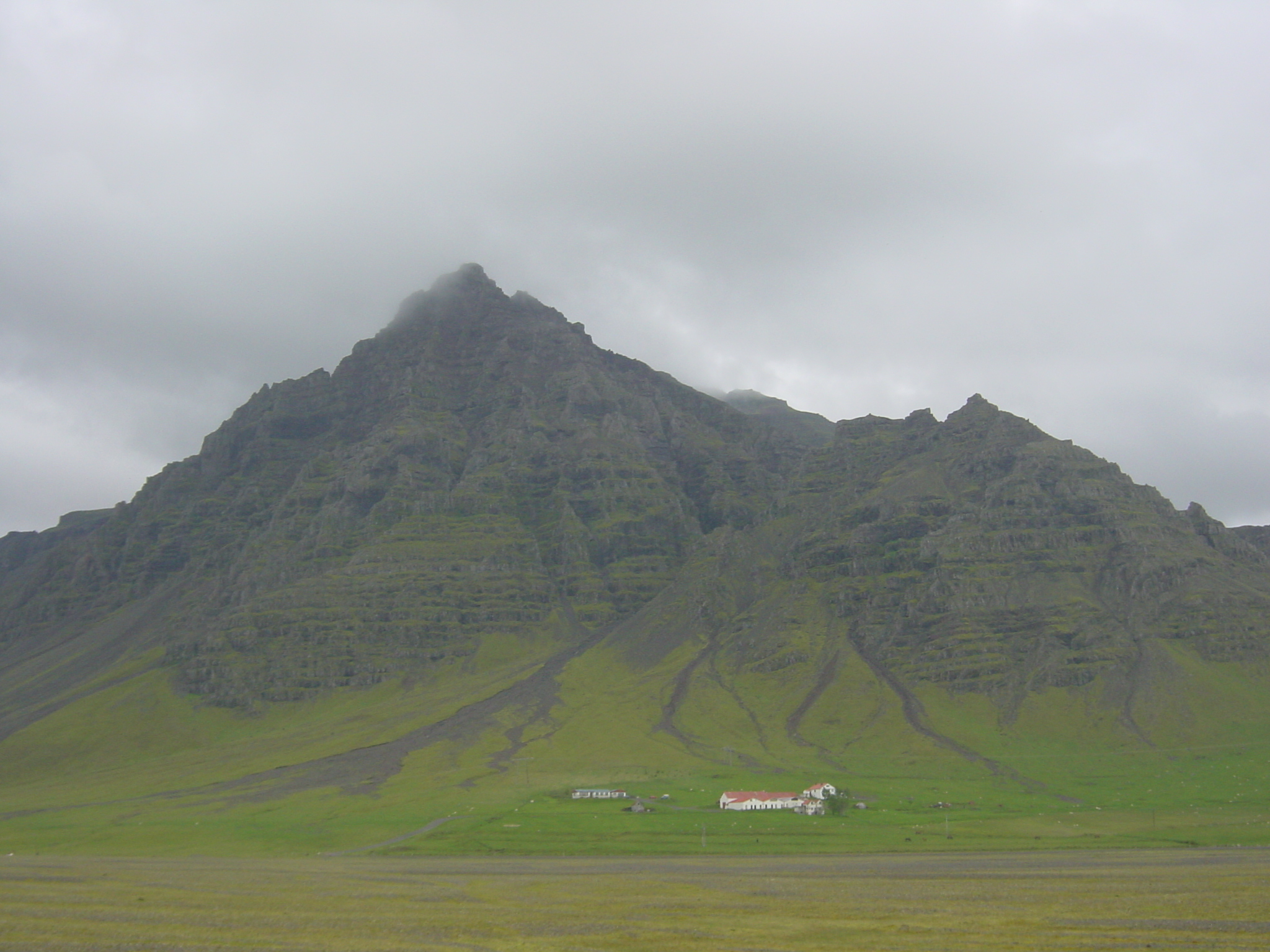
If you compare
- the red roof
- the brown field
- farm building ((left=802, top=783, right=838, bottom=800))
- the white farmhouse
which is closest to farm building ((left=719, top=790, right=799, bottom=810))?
the red roof

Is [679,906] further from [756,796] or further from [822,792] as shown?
[822,792]

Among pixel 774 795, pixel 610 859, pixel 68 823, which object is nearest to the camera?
pixel 610 859

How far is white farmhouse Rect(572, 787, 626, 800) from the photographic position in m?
167

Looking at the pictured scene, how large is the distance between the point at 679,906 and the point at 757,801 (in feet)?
276

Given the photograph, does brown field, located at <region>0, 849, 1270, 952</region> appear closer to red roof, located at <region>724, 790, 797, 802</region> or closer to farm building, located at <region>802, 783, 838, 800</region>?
farm building, located at <region>802, 783, 838, 800</region>

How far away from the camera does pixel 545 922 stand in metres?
65.7

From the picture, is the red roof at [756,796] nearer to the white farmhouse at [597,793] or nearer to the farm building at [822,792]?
the farm building at [822,792]

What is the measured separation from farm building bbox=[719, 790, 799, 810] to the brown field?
4608cm

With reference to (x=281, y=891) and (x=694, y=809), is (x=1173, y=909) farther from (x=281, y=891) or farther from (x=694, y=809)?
(x=694, y=809)

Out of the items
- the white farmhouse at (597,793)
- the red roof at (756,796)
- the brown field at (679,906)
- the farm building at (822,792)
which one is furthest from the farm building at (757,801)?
the brown field at (679,906)

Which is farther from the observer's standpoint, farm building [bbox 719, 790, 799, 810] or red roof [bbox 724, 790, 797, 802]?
red roof [bbox 724, 790, 797, 802]

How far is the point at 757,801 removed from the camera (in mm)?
151875

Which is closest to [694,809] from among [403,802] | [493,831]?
[493,831]

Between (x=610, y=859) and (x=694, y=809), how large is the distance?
148 ft
